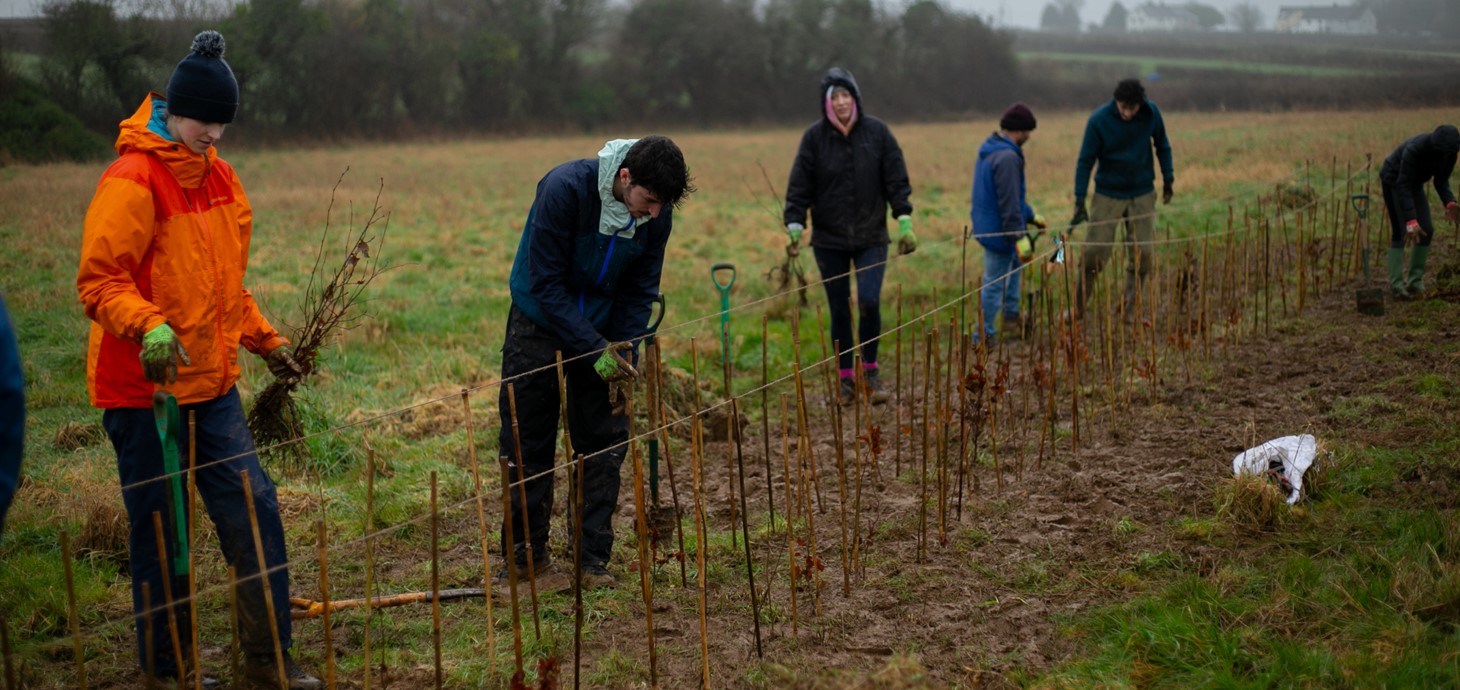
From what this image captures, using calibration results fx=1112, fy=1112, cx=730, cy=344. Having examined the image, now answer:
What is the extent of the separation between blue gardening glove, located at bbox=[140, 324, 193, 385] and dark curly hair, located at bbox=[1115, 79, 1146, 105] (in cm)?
639

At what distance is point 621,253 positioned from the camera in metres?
3.80

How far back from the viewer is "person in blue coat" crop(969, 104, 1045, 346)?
7383 mm

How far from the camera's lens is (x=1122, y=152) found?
7836 mm

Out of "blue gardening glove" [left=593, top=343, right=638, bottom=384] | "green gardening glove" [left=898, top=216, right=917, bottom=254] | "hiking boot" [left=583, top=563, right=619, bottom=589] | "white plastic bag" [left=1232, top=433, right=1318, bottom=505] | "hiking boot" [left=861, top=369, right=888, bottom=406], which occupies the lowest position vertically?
"hiking boot" [left=583, top=563, right=619, bottom=589]

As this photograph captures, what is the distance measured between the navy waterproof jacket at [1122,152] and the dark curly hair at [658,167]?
4.98 meters

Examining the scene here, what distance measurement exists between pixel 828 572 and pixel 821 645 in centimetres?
58

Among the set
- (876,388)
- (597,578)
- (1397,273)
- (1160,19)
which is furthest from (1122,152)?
(1160,19)

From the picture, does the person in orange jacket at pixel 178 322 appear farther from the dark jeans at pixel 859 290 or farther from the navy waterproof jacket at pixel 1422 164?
the navy waterproof jacket at pixel 1422 164

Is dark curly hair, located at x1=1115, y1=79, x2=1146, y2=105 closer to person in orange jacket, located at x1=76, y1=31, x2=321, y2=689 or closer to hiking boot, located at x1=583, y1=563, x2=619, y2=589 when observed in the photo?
hiking boot, located at x1=583, y1=563, x2=619, y2=589

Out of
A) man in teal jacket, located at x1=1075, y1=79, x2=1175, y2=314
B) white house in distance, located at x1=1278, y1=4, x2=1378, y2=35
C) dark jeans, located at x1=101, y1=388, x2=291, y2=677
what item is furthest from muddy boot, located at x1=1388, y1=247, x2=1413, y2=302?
white house in distance, located at x1=1278, y1=4, x2=1378, y2=35

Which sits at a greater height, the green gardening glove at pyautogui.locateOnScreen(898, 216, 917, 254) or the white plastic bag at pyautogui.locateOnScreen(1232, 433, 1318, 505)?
the green gardening glove at pyautogui.locateOnScreen(898, 216, 917, 254)

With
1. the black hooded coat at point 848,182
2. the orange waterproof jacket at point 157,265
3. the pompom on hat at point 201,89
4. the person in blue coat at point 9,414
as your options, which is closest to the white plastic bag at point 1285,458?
the black hooded coat at point 848,182

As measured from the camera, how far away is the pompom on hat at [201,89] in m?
2.96

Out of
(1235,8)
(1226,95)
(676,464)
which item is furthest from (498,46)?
(676,464)
